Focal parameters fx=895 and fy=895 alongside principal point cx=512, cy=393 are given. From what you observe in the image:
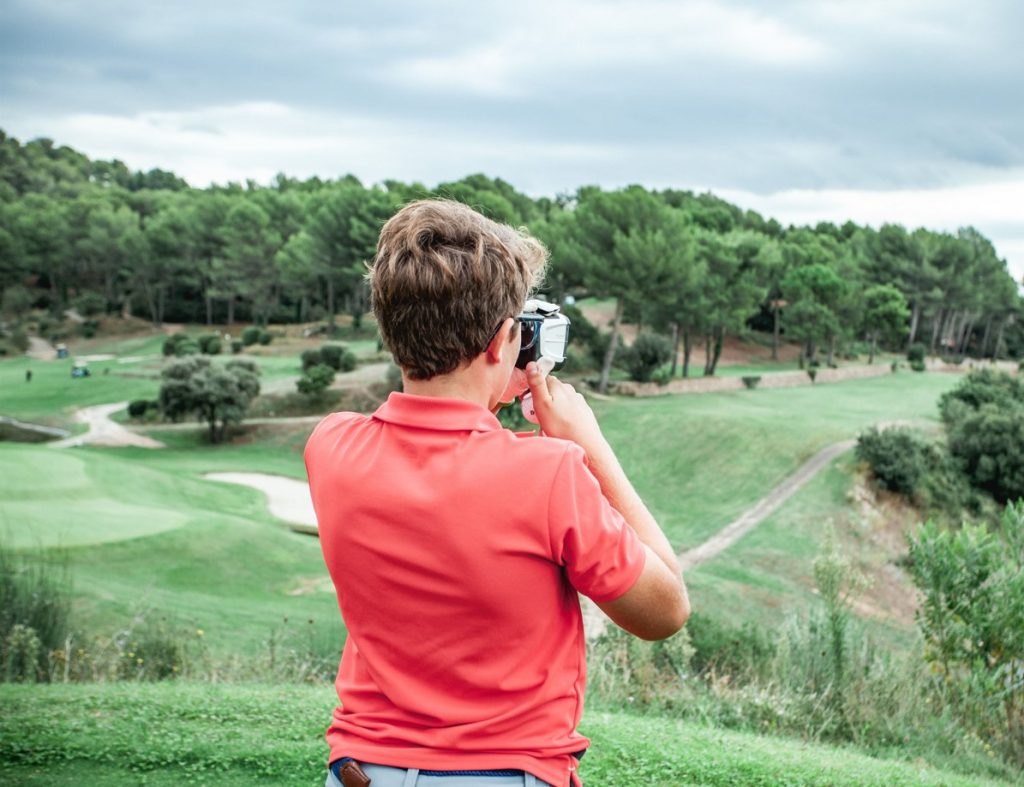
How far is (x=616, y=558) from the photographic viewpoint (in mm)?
1733

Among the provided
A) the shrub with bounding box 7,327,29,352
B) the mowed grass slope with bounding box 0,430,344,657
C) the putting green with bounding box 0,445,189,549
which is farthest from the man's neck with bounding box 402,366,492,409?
the shrub with bounding box 7,327,29,352

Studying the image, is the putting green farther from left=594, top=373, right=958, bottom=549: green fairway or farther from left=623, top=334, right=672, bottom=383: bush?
left=623, top=334, right=672, bottom=383: bush

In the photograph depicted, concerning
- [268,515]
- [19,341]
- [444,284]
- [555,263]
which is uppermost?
[555,263]

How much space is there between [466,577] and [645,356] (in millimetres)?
41813

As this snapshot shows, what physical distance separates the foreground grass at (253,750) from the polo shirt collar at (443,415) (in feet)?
10.5

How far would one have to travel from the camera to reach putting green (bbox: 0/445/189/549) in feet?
55.3

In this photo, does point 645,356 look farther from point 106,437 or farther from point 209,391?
point 106,437

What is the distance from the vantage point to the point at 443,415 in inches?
72.0

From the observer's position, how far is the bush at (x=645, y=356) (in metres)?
42.9

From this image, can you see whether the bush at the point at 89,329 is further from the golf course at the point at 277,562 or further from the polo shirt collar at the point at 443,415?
the polo shirt collar at the point at 443,415

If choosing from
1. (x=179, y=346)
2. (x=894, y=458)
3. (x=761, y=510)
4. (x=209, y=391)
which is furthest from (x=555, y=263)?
(x=179, y=346)

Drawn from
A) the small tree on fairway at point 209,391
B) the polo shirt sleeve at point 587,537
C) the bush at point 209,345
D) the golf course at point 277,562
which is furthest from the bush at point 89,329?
the polo shirt sleeve at point 587,537

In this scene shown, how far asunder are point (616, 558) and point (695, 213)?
66.8m

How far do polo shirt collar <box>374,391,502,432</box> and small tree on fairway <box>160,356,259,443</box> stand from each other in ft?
113
